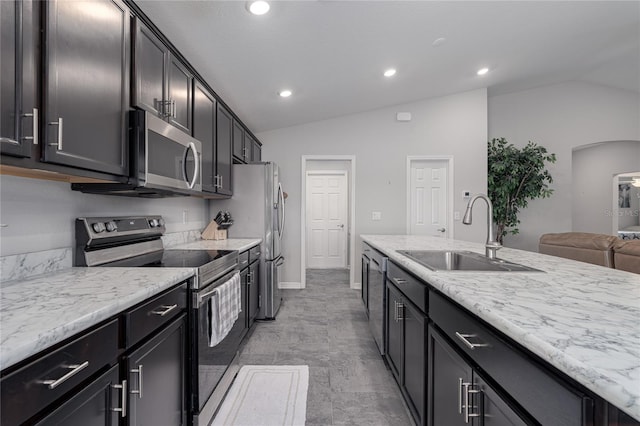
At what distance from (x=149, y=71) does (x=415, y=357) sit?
2.16 metres

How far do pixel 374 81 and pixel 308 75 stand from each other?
3.21 ft

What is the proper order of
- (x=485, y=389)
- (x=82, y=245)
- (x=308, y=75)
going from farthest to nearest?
(x=308, y=75)
(x=82, y=245)
(x=485, y=389)

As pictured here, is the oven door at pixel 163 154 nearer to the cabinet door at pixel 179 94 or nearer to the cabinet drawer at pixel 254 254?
the cabinet door at pixel 179 94

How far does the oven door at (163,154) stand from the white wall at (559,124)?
5353 millimetres

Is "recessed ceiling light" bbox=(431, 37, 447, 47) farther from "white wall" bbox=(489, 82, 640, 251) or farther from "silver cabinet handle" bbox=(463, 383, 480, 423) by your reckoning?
"silver cabinet handle" bbox=(463, 383, 480, 423)

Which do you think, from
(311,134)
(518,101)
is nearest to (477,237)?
(518,101)

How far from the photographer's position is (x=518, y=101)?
5.02 metres

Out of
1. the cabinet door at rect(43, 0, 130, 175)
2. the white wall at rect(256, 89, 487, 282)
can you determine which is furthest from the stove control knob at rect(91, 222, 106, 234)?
the white wall at rect(256, 89, 487, 282)

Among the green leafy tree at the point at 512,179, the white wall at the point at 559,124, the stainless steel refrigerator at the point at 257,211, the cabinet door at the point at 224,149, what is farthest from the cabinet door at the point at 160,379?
the white wall at the point at 559,124

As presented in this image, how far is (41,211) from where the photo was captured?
1.27m

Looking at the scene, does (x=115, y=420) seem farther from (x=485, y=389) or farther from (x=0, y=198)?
(x=485, y=389)

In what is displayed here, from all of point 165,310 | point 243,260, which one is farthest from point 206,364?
point 243,260

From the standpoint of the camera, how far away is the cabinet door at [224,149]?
2630 millimetres

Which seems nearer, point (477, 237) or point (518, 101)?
point (477, 237)
